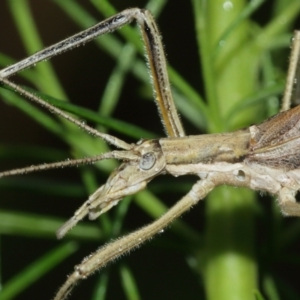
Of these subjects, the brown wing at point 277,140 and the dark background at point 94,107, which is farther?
the dark background at point 94,107

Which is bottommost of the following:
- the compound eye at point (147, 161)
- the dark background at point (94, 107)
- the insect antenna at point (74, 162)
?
the insect antenna at point (74, 162)

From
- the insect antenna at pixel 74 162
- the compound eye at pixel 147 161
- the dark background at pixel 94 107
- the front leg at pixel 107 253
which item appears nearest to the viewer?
the insect antenna at pixel 74 162

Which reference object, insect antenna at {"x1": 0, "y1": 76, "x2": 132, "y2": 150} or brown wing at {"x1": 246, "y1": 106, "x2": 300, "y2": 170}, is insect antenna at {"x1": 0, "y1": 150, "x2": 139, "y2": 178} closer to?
insect antenna at {"x1": 0, "y1": 76, "x2": 132, "y2": 150}

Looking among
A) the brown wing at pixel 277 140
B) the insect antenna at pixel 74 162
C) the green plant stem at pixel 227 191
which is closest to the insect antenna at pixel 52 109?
the insect antenna at pixel 74 162

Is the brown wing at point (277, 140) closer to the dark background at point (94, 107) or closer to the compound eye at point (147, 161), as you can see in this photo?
the compound eye at point (147, 161)

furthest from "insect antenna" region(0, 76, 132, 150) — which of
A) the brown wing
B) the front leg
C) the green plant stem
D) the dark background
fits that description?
the dark background

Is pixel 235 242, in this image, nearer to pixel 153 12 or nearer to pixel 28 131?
pixel 153 12

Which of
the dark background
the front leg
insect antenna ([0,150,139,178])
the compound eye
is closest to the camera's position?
insect antenna ([0,150,139,178])

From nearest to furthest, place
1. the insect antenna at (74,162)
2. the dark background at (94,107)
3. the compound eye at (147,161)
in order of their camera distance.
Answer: the insect antenna at (74,162)
the compound eye at (147,161)
the dark background at (94,107)

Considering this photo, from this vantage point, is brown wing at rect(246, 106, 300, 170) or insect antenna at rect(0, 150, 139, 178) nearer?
insect antenna at rect(0, 150, 139, 178)
